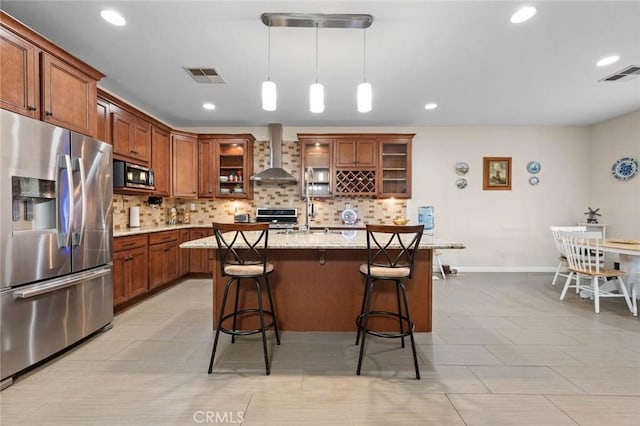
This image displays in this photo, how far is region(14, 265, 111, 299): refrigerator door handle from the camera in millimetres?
1919

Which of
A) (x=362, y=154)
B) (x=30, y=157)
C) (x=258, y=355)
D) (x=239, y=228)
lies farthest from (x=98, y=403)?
(x=362, y=154)

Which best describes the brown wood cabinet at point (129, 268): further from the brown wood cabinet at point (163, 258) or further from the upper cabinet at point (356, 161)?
the upper cabinet at point (356, 161)

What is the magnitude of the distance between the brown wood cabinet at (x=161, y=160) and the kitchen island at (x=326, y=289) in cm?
252

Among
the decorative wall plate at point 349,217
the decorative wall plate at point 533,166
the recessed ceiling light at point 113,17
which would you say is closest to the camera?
the recessed ceiling light at point 113,17

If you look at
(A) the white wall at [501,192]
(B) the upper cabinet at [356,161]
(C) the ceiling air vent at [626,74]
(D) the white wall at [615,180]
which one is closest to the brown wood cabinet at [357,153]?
(B) the upper cabinet at [356,161]

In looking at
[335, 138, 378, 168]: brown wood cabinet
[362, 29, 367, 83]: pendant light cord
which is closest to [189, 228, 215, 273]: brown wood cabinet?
[335, 138, 378, 168]: brown wood cabinet

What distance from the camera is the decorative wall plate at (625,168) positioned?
4484mm

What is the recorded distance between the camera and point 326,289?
102 inches

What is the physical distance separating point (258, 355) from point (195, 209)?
382 centimetres

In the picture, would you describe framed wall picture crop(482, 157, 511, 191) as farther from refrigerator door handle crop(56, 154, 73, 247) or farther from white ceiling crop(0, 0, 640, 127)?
refrigerator door handle crop(56, 154, 73, 247)

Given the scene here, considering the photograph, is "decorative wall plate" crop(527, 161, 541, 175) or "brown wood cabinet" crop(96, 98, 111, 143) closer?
"brown wood cabinet" crop(96, 98, 111, 143)

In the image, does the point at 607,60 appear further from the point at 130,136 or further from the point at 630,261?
the point at 130,136

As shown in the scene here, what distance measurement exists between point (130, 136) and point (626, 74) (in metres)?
6.02

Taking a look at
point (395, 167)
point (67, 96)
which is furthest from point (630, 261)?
point (67, 96)
